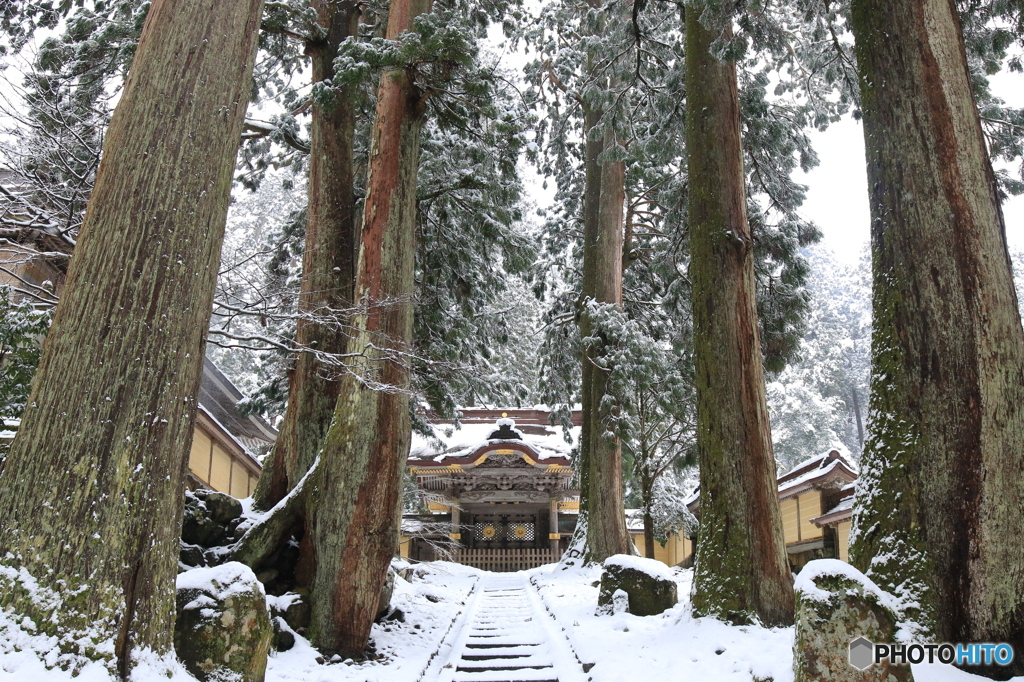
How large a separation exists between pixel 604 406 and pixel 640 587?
4270 mm

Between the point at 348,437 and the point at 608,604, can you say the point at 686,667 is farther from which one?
the point at 348,437

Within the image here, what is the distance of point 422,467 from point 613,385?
33.2 feet

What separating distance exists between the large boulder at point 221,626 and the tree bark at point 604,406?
799 cm

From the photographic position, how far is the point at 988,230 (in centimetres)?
402

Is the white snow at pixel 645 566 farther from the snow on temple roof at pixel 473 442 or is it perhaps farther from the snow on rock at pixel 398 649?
the snow on temple roof at pixel 473 442

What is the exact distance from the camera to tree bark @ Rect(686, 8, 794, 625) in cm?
577

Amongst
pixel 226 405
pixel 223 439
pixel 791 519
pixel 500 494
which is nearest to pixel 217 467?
pixel 223 439

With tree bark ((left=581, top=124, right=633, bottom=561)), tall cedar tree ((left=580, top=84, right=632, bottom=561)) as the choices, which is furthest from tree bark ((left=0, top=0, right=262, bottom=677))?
tree bark ((left=581, top=124, right=633, bottom=561))

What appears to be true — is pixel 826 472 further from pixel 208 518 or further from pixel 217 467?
pixel 217 467

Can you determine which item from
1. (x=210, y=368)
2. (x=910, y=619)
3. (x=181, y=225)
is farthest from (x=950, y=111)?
(x=210, y=368)

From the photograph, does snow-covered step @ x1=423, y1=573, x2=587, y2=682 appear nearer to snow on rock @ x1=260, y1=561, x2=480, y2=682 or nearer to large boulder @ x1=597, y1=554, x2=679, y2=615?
snow on rock @ x1=260, y1=561, x2=480, y2=682

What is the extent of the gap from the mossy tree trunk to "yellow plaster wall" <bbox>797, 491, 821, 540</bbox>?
10340 millimetres

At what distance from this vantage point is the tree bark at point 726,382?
5.77m

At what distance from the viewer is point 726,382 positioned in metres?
6.32
